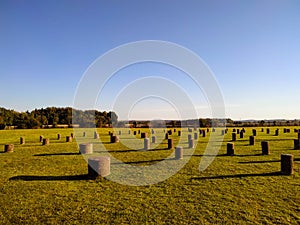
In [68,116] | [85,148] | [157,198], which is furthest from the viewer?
[68,116]

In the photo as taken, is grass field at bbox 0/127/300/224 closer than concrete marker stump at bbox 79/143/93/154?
Yes

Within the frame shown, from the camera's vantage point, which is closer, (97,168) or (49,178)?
(97,168)

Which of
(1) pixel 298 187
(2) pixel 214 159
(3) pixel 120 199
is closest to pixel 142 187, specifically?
(3) pixel 120 199

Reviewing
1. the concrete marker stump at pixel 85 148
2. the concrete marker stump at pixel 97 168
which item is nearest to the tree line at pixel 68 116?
the concrete marker stump at pixel 85 148

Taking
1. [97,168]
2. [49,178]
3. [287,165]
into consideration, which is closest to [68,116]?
[49,178]

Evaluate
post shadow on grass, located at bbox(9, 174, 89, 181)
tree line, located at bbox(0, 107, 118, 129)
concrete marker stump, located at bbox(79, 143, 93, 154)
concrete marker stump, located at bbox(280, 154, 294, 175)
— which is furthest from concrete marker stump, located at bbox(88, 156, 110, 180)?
tree line, located at bbox(0, 107, 118, 129)


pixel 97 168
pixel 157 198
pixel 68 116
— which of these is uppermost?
pixel 68 116

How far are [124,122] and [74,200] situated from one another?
187 ft

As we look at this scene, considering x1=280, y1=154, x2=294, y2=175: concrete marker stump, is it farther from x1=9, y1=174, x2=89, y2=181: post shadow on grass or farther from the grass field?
x1=9, y1=174, x2=89, y2=181: post shadow on grass

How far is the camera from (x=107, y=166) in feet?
31.3

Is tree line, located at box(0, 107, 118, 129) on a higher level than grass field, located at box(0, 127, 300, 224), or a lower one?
higher

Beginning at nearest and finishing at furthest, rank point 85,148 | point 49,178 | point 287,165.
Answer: point 49,178
point 287,165
point 85,148

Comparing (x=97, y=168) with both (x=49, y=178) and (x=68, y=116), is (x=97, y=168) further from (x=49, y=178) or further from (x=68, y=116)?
(x=68, y=116)

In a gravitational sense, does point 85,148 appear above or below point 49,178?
above
